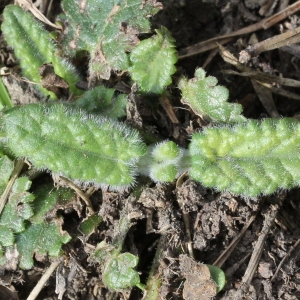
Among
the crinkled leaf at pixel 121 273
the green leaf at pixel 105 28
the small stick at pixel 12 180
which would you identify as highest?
the green leaf at pixel 105 28

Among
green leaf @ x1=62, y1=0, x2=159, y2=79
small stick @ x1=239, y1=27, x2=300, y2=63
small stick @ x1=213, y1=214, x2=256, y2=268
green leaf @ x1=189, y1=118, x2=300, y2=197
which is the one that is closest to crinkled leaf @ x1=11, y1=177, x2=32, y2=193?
green leaf @ x1=62, y1=0, x2=159, y2=79

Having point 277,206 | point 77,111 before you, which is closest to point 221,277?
point 277,206

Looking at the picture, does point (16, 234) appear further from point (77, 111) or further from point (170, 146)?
point (170, 146)

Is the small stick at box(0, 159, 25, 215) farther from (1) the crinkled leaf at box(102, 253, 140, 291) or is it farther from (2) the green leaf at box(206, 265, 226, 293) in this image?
(2) the green leaf at box(206, 265, 226, 293)

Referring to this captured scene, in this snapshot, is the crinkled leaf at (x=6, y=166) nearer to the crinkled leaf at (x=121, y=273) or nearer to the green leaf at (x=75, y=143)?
the green leaf at (x=75, y=143)

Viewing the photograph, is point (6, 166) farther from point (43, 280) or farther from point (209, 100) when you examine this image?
point (209, 100)

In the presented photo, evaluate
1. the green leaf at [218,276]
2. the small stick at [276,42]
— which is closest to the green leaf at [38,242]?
the green leaf at [218,276]
